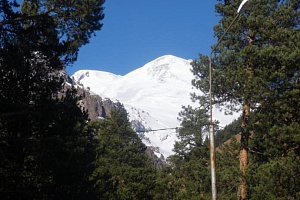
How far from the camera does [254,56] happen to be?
16219 mm

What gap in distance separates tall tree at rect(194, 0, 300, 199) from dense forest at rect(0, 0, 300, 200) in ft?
0.16

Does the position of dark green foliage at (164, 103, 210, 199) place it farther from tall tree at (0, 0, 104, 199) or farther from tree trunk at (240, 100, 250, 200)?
tall tree at (0, 0, 104, 199)

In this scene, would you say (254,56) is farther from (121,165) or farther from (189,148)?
(189,148)

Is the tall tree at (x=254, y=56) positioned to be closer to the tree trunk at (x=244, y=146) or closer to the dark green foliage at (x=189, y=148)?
the tree trunk at (x=244, y=146)

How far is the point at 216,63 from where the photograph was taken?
1934cm

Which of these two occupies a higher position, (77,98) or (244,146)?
(77,98)

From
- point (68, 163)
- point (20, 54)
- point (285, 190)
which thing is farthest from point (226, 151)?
point (20, 54)

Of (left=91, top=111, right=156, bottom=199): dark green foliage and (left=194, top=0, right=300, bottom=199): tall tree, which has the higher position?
(left=194, top=0, right=300, bottom=199): tall tree

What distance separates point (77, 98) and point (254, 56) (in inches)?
336

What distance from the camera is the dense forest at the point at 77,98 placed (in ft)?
45.9

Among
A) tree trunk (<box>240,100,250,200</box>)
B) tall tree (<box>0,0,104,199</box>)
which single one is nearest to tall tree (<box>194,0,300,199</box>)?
tree trunk (<box>240,100,250,200</box>)

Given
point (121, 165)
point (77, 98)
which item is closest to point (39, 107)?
point (77, 98)

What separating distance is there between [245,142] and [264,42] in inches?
193

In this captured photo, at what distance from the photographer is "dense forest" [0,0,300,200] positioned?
45.9 ft
